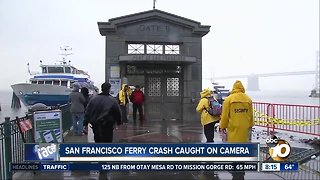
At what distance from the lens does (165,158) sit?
214 inches

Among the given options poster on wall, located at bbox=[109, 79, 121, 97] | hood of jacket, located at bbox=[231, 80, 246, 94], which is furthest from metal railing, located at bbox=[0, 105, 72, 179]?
poster on wall, located at bbox=[109, 79, 121, 97]

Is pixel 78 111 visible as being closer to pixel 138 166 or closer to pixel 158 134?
pixel 158 134

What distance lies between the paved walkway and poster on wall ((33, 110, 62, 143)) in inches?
46.3

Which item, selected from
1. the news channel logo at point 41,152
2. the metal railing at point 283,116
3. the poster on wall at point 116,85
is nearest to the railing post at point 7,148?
the news channel logo at point 41,152

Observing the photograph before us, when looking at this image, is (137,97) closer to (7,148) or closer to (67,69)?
(7,148)

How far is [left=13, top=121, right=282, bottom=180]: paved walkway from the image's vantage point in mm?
6820

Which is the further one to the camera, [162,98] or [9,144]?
[162,98]

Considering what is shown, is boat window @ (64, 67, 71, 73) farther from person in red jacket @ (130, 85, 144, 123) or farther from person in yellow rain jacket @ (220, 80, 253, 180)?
person in yellow rain jacket @ (220, 80, 253, 180)

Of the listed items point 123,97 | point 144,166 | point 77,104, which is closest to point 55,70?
point 123,97

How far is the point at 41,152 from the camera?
218 inches

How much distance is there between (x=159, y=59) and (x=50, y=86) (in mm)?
17328

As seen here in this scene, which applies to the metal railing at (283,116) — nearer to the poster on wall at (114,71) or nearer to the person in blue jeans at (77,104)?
the poster on wall at (114,71)

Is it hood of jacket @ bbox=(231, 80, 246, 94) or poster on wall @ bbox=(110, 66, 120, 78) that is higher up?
poster on wall @ bbox=(110, 66, 120, 78)

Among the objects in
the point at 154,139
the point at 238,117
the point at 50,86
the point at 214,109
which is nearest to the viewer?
the point at 238,117
